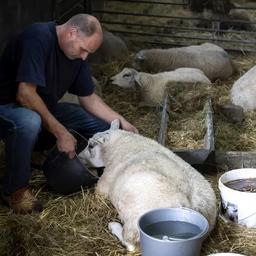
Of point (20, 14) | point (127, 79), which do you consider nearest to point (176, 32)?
point (127, 79)

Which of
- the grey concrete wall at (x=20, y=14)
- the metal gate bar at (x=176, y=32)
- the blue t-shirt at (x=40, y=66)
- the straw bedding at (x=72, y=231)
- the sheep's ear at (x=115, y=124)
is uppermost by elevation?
the blue t-shirt at (x=40, y=66)

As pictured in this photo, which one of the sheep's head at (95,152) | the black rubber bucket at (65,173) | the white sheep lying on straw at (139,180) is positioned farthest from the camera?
the sheep's head at (95,152)

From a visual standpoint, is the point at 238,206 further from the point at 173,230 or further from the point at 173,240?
the point at 173,240

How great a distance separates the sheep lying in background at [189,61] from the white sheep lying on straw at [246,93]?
1.30m

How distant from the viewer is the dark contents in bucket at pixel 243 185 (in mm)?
4504

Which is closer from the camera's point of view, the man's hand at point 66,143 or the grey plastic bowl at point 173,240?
the grey plastic bowl at point 173,240

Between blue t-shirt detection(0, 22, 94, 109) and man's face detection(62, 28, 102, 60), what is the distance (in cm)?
14

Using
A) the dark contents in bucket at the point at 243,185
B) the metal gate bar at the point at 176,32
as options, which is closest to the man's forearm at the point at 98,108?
the dark contents in bucket at the point at 243,185

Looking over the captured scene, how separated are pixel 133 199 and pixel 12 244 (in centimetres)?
90

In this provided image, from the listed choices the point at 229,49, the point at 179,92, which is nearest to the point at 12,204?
the point at 179,92

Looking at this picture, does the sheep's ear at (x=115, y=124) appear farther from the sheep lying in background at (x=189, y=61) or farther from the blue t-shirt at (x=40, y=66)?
the sheep lying in background at (x=189, y=61)

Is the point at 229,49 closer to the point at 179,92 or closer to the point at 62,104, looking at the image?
Answer: the point at 179,92

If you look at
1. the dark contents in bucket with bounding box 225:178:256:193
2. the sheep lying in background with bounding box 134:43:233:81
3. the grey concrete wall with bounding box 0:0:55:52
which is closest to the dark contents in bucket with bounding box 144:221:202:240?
the dark contents in bucket with bounding box 225:178:256:193

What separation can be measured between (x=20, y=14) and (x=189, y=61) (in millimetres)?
2538
